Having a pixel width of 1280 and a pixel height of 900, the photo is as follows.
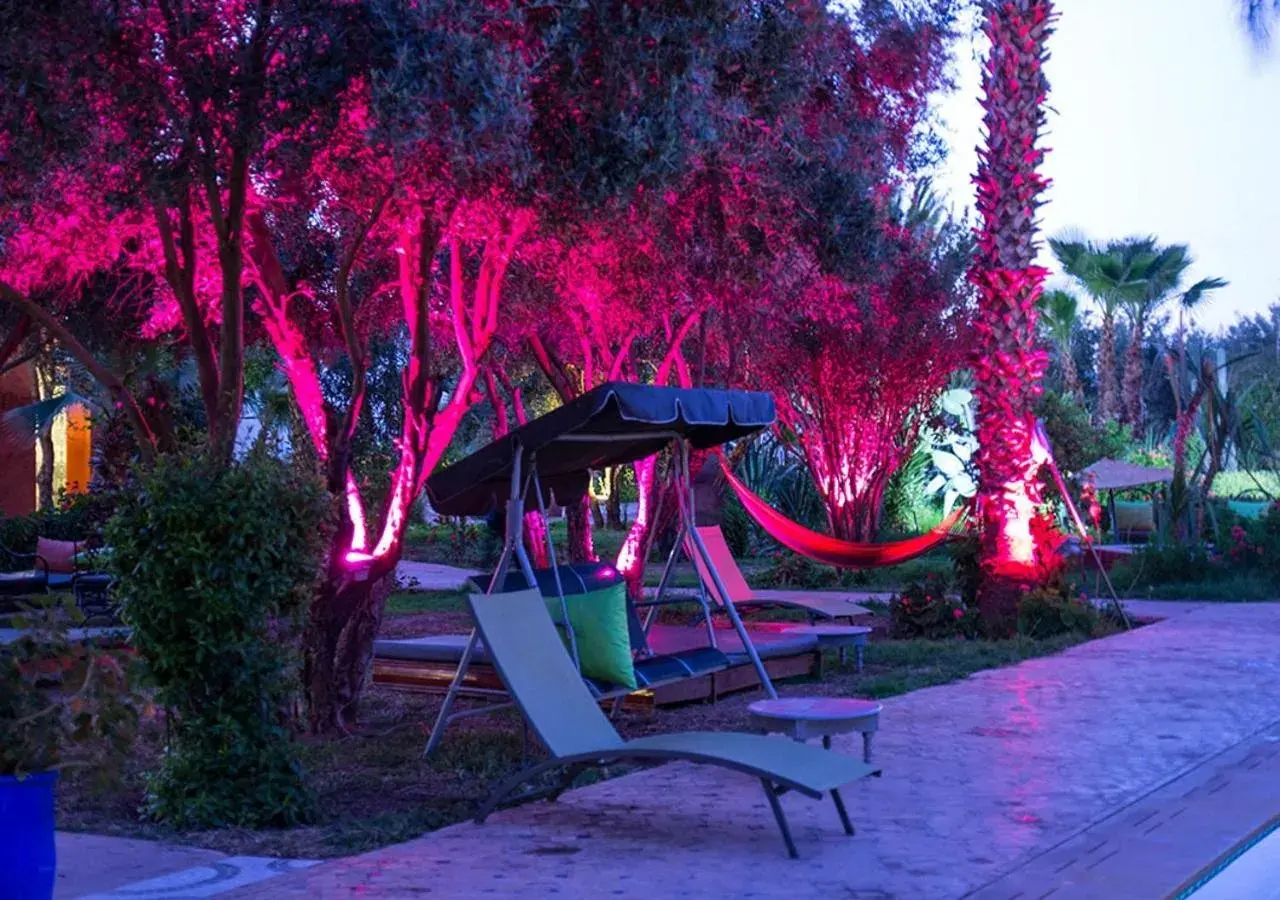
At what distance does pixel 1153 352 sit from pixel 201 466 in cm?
5296

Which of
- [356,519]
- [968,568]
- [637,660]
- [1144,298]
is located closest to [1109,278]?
[1144,298]

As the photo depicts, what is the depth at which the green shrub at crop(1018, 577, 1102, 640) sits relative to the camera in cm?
1490

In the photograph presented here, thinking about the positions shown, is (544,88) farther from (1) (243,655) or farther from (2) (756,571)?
(2) (756,571)

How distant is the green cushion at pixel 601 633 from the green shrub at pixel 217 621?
213cm

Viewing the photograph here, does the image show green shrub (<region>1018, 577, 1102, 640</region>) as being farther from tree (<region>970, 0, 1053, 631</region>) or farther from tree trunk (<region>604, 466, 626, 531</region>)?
tree trunk (<region>604, 466, 626, 531</region>)

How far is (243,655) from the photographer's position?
6992 mm

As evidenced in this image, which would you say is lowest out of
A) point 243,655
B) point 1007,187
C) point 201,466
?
point 243,655

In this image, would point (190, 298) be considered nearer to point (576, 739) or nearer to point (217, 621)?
point (217, 621)

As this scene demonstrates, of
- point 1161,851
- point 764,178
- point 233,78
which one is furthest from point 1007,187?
point 1161,851

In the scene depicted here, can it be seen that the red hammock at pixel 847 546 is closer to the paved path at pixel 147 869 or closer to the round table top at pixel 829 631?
the round table top at pixel 829 631

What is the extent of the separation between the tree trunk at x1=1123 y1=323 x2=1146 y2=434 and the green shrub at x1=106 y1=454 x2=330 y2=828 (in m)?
36.0

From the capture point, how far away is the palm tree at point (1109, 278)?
41.1m

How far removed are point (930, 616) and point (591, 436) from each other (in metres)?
6.34

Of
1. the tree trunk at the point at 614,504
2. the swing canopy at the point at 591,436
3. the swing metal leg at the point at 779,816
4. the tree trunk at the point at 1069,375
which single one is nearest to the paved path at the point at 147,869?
the swing metal leg at the point at 779,816
